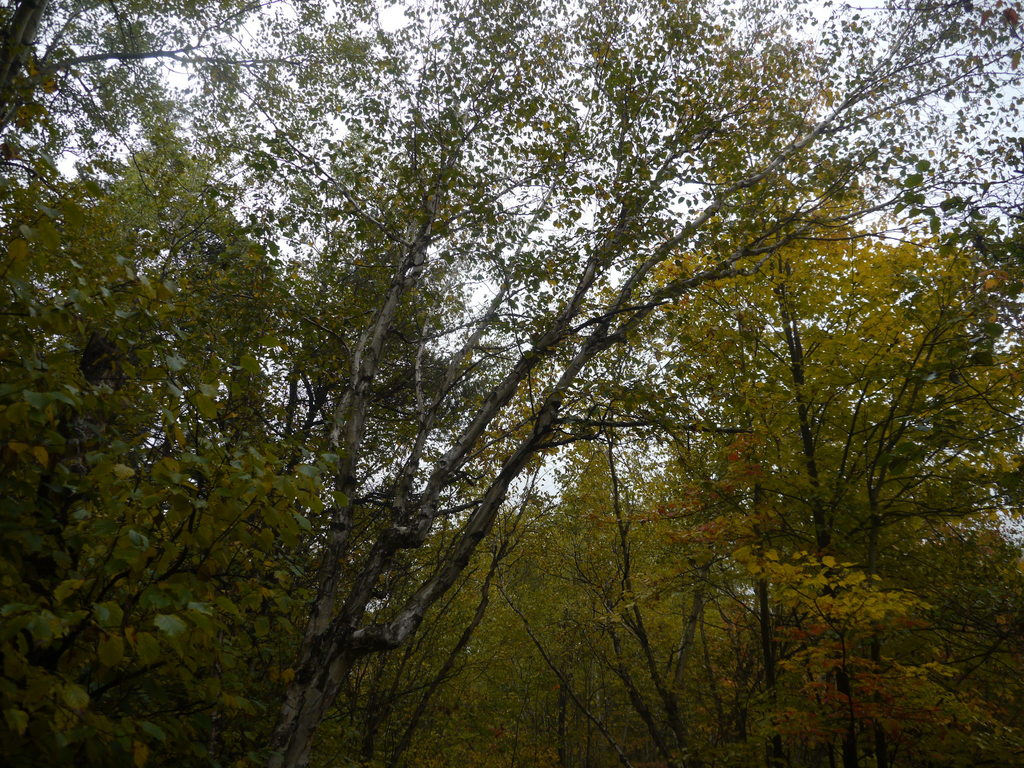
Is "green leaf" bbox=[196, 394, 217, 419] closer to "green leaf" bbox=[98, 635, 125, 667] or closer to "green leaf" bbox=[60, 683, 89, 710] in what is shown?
"green leaf" bbox=[98, 635, 125, 667]

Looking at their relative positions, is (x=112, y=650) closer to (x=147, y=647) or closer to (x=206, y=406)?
(x=147, y=647)

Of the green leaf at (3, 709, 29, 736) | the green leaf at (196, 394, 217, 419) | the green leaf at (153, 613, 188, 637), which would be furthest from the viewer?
the green leaf at (196, 394, 217, 419)

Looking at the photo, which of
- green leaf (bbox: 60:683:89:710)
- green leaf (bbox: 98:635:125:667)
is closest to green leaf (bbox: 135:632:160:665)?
green leaf (bbox: 98:635:125:667)

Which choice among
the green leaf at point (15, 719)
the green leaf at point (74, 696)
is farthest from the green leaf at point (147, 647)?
the green leaf at point (15, 719)

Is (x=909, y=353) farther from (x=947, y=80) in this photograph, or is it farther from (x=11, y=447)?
(x=11, y=447)

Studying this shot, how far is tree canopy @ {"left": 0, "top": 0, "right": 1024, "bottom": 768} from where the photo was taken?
2.67m

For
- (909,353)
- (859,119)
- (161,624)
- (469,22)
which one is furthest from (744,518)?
(469,22)

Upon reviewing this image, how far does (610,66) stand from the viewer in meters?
6.68

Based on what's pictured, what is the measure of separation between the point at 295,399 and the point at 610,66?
9.32 m

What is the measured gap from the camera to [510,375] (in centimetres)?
593

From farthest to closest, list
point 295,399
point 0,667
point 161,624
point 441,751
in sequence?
point 441,751
point 295,399
point 0,667
point 161,624

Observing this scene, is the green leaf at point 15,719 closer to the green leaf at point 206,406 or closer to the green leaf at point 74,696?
the green leaf at point 74,696

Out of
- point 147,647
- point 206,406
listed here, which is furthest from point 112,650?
point 206,406

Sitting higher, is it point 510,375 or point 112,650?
point 510,375
